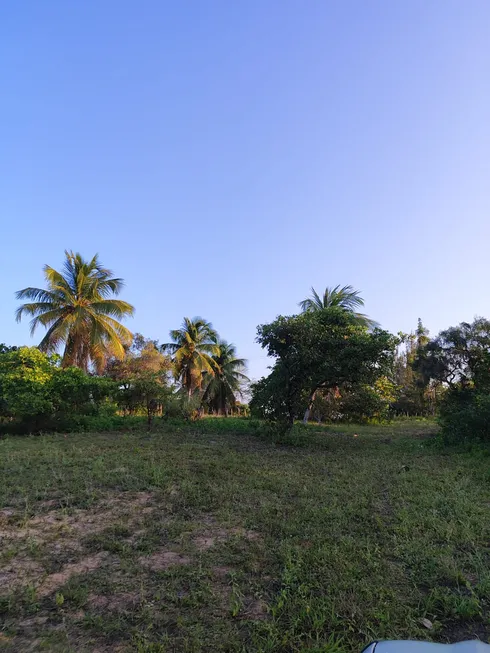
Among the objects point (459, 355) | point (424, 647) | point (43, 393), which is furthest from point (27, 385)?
point (459, 355)

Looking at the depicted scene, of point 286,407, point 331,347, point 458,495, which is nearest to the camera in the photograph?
point 458,495

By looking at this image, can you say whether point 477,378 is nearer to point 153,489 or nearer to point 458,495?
point 458,495

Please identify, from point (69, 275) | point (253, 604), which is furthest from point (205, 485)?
point (69, 275)

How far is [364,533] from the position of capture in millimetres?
4172

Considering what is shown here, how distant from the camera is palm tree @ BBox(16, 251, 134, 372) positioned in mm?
17562

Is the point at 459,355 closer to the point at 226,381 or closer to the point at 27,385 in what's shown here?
the point at 27,385

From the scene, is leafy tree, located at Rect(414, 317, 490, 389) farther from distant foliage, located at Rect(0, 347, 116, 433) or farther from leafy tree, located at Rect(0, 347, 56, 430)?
leafy tree, located at Rect(0, 347, 56, 430)

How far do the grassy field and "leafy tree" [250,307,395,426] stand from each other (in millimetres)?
4680

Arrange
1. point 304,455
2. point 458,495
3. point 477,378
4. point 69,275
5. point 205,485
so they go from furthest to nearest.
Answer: point 69,275
point 477,378
point 304,455
point 205,485
point 458,495

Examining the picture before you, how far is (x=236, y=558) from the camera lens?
Answer: 11.7 ft

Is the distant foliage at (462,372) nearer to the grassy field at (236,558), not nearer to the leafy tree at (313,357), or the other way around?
the leafy tree at (313,357)

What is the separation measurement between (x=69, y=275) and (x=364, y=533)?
58.8 feet

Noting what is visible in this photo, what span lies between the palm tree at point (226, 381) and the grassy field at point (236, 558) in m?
25.7

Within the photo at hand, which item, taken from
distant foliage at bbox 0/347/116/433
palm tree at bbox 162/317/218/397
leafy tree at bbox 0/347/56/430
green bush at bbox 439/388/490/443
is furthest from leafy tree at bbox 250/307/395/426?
palm tree at bbox 162/317/218/397
